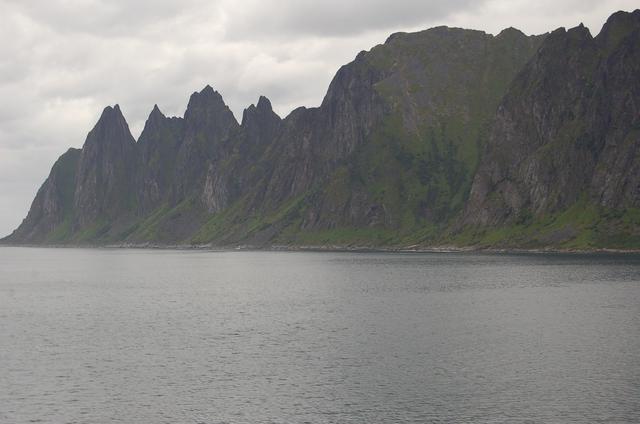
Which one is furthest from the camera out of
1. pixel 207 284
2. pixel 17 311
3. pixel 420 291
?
pixel 207 284

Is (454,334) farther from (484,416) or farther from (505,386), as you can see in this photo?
(484,416)

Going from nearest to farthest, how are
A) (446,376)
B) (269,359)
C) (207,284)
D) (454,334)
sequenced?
(446,376)
(269,359)
(454,334)
(207,284)

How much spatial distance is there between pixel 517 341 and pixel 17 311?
3541 inches

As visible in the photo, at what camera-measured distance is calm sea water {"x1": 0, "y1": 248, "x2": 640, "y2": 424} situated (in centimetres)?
5856

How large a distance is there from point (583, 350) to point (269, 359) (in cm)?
3656

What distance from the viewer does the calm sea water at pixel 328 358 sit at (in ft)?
192

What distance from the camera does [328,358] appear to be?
7956 cm

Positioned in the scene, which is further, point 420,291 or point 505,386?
point 420,291

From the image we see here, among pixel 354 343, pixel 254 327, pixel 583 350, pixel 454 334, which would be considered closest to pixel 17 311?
pixel 254 327

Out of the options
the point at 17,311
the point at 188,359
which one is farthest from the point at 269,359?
the point at 17,311

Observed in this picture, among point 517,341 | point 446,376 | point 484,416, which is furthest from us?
point 517,341

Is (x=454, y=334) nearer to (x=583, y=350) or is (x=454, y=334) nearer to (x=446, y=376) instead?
(x=583, y=350)

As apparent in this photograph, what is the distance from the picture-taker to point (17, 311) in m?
128

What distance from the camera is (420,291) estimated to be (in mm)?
154250
